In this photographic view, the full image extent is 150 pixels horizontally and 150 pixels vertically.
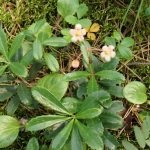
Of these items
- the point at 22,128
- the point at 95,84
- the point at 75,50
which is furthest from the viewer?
the point at 75,50

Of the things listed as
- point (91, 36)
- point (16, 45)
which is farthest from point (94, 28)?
point (16, 45)

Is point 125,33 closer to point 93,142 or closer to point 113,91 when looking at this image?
point 113,91

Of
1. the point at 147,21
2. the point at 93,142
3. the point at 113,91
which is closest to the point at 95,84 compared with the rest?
the point at 113,91

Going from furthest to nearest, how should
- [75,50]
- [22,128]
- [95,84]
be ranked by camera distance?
[75,50]
[22,128]
[95,84]

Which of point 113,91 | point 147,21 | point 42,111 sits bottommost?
point 42,111

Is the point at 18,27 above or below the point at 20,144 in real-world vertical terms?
above

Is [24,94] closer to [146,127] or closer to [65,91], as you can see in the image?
[65,91]

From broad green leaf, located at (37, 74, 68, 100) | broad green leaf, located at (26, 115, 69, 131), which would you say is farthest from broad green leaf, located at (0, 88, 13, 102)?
broad green leaf, located at (26, 115, 69, 131)
